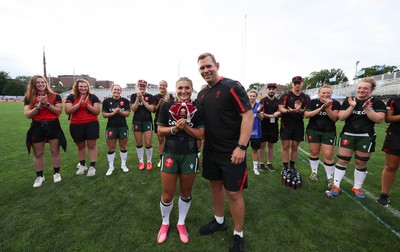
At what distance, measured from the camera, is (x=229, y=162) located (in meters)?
2.40

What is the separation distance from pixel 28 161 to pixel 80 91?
3061 millimetres

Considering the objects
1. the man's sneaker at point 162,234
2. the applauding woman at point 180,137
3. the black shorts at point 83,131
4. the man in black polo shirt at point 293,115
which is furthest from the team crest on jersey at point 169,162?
the man in black polo shirt at point 293,115

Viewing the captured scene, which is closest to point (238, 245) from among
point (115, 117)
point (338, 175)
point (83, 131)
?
point (338, 175)

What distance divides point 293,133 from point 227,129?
294cm

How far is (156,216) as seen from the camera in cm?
320

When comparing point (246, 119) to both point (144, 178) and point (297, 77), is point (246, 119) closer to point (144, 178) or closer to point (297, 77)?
point (297, 77)

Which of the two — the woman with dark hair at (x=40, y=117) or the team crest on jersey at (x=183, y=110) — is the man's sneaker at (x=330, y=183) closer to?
the team crest on jersey at (x=183, y=110)

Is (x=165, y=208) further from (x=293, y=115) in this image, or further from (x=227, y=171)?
(x=293, y=115)

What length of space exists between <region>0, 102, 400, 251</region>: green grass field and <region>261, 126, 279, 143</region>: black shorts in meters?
0.99

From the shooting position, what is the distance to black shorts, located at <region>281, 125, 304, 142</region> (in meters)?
4.59

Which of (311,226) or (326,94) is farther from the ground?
(326,94)

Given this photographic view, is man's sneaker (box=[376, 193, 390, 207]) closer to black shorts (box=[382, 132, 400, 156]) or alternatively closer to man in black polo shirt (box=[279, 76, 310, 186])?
black shorts (box=[382, 132, 400, 156])

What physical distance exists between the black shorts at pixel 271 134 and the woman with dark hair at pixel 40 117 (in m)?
4.79

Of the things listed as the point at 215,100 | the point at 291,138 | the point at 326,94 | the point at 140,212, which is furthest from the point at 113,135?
the point at 326,94
